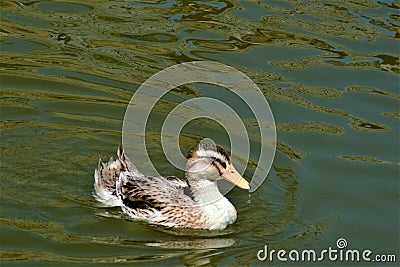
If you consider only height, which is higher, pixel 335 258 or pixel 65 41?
pixel 65 41

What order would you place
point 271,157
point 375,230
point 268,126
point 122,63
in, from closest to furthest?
point 375,230
point 271,157
point 268,126
point 122,63

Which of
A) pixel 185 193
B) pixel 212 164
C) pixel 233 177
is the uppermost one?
pixel 212 164

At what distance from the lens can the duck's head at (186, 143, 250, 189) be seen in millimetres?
10438

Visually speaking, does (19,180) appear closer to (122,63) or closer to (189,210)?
(189,210)

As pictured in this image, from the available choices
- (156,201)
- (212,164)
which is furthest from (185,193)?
(212,164)

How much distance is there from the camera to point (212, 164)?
413 inches

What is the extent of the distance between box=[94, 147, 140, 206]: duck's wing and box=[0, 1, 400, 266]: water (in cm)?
15

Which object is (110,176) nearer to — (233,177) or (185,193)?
(185,193)

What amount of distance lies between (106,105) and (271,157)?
8.12ft

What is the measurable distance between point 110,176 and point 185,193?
0.94 metres

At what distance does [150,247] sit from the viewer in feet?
32.2

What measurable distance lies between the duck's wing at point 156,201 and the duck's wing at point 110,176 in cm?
11

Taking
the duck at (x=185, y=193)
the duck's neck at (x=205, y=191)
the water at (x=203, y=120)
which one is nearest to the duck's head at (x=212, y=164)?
the duck at (x=185, y=193)

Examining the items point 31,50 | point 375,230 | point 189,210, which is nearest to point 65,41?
point 31,50
